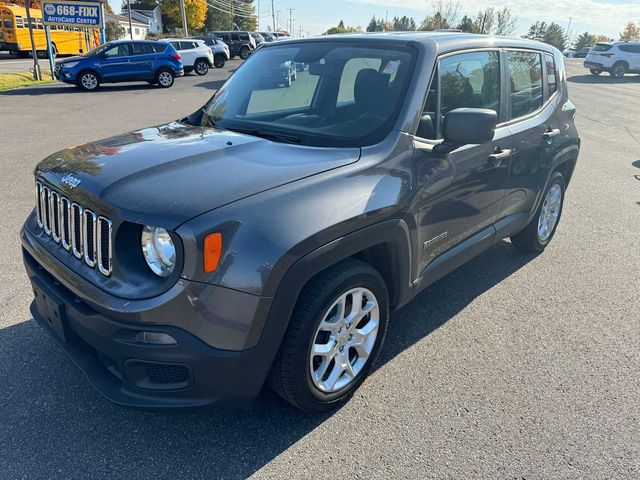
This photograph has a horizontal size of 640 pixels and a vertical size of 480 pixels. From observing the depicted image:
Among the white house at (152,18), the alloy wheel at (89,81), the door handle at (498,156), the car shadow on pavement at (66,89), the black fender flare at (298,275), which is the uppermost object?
the white house at (152,18)

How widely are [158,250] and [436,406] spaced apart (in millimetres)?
1702

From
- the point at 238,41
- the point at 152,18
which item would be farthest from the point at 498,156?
the point at 152,18

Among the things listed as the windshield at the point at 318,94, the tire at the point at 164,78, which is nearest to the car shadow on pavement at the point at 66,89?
the tire at the point at 164,78

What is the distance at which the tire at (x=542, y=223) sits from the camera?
15.1ft

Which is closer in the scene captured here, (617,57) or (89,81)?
(89,81)

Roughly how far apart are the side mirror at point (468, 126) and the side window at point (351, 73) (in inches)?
23.9

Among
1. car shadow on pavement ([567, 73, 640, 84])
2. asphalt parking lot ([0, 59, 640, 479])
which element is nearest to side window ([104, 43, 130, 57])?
asphalt parking lot ([0, 59, 640, 479])

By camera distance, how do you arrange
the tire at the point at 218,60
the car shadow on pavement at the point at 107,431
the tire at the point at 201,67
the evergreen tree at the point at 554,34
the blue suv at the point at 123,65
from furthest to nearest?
the evergreen tree at the point at 554,34 → the tire at the point at 218,60 → the tire at the point at 201,67 → the blue suv at the point at 123,65 → the car shadow on pavement at the point at 107,431

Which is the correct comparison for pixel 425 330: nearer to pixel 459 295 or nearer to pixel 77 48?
pixel 459 295

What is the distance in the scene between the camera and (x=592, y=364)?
10.6 ft

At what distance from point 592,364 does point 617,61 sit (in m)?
31.0

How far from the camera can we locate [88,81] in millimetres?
18578

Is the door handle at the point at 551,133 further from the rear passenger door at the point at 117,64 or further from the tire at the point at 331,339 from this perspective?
the rear passenger door at the point at 117,64

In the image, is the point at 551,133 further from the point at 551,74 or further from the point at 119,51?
the point at 119,51
